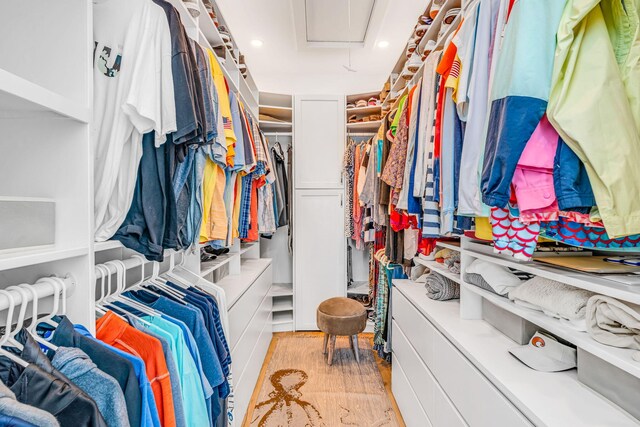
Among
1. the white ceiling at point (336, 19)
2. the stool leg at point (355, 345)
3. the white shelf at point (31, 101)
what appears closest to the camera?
the white shelf at point (31, 101)

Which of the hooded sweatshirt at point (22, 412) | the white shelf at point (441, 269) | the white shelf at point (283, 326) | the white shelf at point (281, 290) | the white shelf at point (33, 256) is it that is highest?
the white shelf at point (33, 256)

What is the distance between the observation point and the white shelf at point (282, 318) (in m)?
3.32

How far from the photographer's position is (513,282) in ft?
3.86

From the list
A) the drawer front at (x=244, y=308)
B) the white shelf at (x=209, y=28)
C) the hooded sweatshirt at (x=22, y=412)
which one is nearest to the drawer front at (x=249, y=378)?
the drawer front at (x=244, y=308)

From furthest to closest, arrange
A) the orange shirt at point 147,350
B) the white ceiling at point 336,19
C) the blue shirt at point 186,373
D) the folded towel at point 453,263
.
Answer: the white ceiling at point 336,19
the folded towel at point 453,263
the blue shirt at point 186,373
the orange shirt at point 147,350

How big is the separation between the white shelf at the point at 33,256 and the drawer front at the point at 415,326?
130cm

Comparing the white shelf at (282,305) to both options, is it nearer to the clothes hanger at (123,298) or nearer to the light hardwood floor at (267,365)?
the light hardwood floor at (267,365)

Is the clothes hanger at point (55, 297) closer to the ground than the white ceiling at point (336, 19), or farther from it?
closer to the ground

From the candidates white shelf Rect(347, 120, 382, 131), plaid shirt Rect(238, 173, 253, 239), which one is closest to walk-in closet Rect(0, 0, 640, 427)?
plaid shirt Rect(238, 173, 253, 239)

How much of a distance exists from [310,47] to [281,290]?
7.74 ft

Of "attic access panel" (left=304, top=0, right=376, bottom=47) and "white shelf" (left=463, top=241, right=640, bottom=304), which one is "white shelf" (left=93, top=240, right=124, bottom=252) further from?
"attic access panel" (left=304, top=0, right=376, bottom=47)

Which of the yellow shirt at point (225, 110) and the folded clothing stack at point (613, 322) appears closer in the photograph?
the folded clothing stack at point (613, 322)

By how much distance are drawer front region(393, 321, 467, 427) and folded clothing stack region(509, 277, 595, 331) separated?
46 cm

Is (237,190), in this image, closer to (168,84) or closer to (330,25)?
(168,84)
